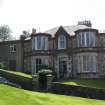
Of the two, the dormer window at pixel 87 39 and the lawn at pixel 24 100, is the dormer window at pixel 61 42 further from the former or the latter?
the lawn at pixel 24 100

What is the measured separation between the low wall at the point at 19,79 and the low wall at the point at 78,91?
526cm

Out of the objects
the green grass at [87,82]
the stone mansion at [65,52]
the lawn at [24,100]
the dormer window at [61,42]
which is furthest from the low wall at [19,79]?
the lawn at [24,100]

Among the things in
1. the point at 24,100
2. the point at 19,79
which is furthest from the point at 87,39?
the point at 24,100

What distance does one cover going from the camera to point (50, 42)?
187ft

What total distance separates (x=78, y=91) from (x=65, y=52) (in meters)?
16.2

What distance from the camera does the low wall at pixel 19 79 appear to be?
4746 cm

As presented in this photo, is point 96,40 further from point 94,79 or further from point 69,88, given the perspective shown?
point 69,88

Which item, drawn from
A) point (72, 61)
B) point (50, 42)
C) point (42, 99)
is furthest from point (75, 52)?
point (42, 99)

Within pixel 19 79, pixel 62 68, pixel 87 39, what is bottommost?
pixel 19 79

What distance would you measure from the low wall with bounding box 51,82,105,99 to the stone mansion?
34.8ft

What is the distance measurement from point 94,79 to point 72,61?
5365 mm

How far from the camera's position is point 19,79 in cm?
4906

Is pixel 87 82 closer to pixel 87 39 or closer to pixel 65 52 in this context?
pixel 87 39

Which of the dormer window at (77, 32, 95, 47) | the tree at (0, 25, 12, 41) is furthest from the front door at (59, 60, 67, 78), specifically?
the tree at (0, 25, 12, 41)
